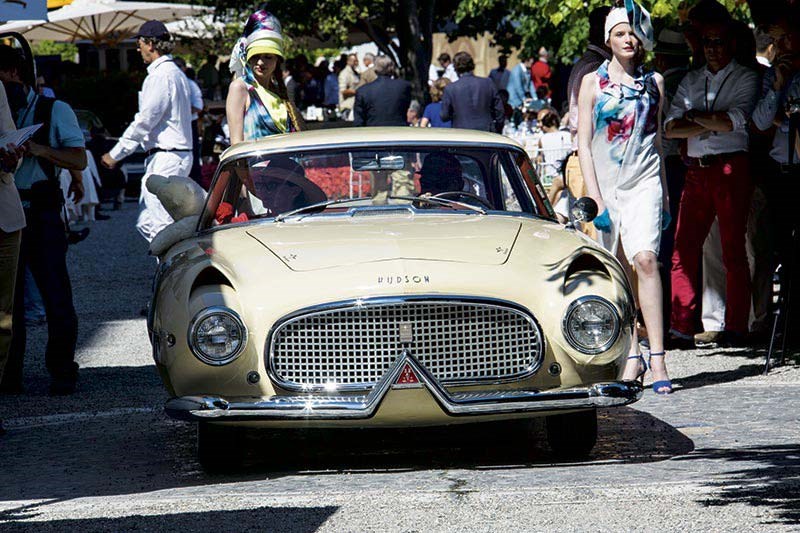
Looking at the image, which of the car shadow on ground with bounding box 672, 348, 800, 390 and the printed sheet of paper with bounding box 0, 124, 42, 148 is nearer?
the printed sheet of paper with bounding box 0, 124, 42, 148

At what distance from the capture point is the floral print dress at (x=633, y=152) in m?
8.25

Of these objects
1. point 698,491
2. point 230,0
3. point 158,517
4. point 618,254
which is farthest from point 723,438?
point 230,0

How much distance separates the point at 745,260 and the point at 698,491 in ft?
13.8

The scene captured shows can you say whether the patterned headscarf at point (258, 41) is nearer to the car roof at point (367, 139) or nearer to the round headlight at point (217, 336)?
the car roof at point (367, 139)

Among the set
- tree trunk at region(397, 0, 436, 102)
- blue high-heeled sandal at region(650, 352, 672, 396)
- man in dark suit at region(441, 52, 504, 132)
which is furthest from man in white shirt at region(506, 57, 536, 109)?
blue high-heeled sandal at region(650, 352, 672, 396)

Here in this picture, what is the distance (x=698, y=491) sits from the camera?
19.1 feet

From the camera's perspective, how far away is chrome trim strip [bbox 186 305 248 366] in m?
6.13

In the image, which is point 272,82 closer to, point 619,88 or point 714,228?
point 619,88

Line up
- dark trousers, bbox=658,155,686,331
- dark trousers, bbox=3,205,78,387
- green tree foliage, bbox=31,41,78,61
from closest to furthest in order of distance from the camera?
dark trousers, bbox=3,205,78,387 → dark trousers, bbox=658,155,686,331 → green tree foliage, bbox=31,41,78,61

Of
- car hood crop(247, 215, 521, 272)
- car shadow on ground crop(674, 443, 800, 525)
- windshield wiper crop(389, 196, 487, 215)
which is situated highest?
windshield wiper crop(389, 196, 487, 215)

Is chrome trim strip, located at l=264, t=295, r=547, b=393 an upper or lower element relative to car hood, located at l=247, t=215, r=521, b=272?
lower

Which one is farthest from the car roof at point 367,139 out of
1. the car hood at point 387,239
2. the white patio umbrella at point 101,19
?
the white patio umbrella at point 101,19

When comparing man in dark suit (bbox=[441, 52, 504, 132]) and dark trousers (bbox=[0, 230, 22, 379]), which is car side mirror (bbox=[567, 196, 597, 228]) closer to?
dark trousers (bbox=[0, 230, 22, 379])

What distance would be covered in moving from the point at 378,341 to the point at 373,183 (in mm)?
1538
